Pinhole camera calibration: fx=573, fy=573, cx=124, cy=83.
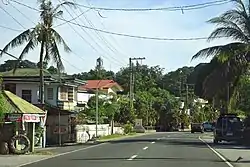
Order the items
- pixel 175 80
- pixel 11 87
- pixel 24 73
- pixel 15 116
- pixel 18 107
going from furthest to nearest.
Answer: pixel 175 80
pixel 24 73
pixel 11 87
pixel 18 107
pixel 15 116

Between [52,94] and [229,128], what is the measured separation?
22.3m

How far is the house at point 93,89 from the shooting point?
256 feet

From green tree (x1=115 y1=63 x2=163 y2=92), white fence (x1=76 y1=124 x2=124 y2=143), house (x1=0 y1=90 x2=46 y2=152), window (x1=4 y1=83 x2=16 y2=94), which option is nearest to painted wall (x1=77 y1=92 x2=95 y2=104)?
white fence (x1=76 y1=124 x2=124 y2=143)

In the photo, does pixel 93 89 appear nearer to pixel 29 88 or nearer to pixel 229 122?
pixel 29 88

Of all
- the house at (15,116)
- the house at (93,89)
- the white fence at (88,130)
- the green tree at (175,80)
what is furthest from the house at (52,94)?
the green tree at (175,80)

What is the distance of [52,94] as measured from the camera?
2281 inches

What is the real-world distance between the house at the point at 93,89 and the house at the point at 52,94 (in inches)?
416

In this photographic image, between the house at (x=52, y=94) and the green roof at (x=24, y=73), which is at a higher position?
the green roof at (x=24, y=73)

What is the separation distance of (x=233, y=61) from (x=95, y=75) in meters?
78.0

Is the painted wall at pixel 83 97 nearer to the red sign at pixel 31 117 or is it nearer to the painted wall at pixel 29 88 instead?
the painted wall at pixel 29 88

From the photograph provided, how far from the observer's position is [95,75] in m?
118

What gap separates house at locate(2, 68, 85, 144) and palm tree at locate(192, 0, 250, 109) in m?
12.3

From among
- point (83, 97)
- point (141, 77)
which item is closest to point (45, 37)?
point (83, 97)

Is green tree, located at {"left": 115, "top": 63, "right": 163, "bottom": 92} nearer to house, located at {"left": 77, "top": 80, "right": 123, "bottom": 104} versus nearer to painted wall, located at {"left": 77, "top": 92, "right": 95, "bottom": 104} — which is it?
house, located at {"left": 77, "top": 80, "right": 123, "bottom": 104}
